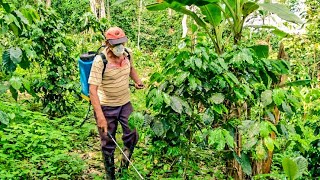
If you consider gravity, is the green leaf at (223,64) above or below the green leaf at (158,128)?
above

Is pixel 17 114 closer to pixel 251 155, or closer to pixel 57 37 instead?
pixel 57 37

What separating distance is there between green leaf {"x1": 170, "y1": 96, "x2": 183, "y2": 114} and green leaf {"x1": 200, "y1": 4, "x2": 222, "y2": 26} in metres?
0.65

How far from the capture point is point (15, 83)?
2.40m

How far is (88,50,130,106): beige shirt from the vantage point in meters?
3.84

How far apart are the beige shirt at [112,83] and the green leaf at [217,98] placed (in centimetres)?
158

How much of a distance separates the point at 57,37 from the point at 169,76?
3668 millimetres

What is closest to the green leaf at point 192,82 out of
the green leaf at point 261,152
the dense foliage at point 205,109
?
the dense foliage at point 205,109

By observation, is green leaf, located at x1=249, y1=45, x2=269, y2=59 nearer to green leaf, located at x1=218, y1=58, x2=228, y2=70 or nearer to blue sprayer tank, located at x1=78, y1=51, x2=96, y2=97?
green leaf, located at x1=218, y1=58, x2=228, y2=70

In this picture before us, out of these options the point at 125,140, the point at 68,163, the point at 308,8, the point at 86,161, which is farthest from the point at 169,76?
the point at 308,8

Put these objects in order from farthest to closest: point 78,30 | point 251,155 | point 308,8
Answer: point 308,8, point 78,30, point 251,155

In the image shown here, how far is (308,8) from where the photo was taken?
8.15 m

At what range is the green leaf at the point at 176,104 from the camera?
8.34 ft

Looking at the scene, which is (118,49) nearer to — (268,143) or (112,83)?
(112,83)

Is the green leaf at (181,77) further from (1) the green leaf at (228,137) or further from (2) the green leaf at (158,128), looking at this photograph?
(1) the green leaf at (228,137)
